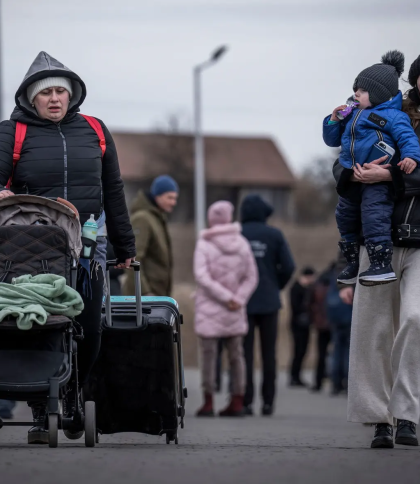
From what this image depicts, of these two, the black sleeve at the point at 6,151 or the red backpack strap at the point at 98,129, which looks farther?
the red backpack strap at the point at 98,129

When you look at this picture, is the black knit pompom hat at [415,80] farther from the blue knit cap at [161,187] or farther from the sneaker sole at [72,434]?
the blue knit cap at [161,187]

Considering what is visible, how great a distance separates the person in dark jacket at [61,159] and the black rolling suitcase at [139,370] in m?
0.30

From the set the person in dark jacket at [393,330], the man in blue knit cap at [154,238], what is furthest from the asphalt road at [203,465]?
the man in blue knit cap at [154,238]

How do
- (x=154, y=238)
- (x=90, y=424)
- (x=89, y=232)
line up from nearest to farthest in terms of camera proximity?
(x=90, y=424), (x=89, y=232), (x=154, y=238)

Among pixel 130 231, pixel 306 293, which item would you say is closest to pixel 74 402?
pixel 130 231

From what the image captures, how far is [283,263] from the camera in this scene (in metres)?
13.1

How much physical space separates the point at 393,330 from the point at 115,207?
180 cm

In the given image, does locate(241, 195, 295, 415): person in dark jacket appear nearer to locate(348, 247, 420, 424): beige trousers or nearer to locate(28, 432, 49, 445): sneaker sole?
locate(348, 247, 420, 424): beige trousers

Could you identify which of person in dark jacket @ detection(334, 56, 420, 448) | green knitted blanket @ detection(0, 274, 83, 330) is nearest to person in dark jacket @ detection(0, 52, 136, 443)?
green knitted blanket @ detection(0, 274, 83, 330)

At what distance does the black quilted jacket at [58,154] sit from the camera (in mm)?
6918

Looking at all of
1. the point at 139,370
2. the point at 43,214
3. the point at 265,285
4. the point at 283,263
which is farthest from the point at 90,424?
the point at 283,263

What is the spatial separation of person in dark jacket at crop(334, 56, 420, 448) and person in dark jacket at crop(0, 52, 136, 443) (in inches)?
56.7

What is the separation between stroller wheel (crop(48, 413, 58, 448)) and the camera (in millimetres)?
6402

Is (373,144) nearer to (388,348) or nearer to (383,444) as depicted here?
(388,348)
